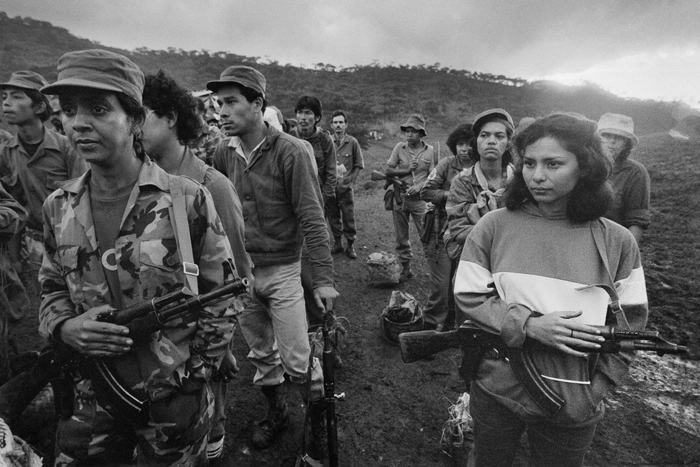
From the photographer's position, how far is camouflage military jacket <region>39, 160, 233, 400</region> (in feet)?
5.10

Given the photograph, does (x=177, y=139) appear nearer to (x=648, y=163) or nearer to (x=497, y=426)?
(x=497, y=426)

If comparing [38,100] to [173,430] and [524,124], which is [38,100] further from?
[524,124]

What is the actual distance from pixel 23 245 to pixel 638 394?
21.4 ft

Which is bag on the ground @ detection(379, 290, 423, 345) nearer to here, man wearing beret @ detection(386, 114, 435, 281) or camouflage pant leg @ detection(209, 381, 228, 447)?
man wearing beret @ detection(386, 114, 435, 281)

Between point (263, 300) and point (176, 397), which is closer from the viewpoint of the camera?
point (176, 397)

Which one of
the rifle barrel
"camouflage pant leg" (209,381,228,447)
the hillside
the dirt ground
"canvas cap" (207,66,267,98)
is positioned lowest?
the dirt ground

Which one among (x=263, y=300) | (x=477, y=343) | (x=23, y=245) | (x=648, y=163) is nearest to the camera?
A: (x=477, y=343)

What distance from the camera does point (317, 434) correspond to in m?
2.18

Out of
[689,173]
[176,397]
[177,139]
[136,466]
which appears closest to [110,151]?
[177,139]

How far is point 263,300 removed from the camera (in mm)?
2789

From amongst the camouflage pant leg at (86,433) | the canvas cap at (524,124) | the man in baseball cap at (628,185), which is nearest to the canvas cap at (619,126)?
the man in baseball cap at (628,185)

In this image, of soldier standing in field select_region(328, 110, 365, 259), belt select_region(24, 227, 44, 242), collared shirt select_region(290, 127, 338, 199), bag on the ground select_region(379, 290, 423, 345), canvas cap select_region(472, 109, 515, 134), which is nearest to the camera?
canvas cap select_region(472, 109, 515, 134)

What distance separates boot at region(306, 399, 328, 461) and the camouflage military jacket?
2.63 feet

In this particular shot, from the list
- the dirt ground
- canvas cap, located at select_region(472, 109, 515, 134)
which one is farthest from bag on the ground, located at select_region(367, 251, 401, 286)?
canvas cap, located at select_region(472, 109, 515, 134)
